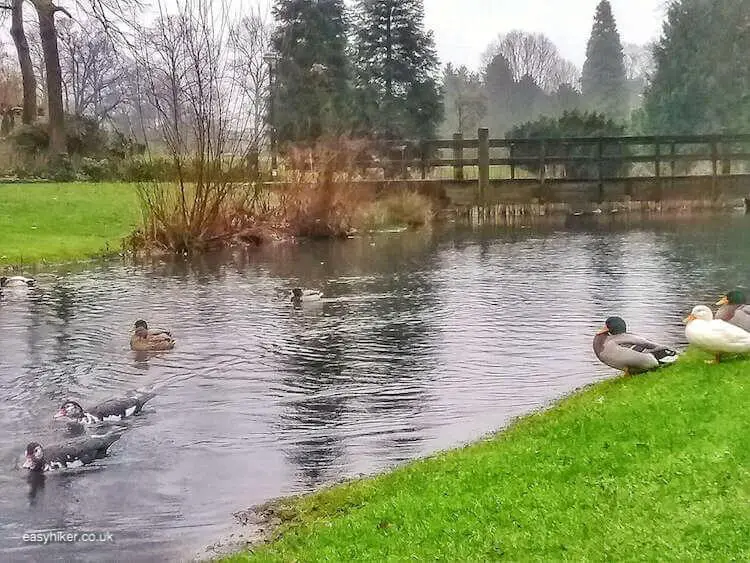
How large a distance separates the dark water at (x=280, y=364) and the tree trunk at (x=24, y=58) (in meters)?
20.7

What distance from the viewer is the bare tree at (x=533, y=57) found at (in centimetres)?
8731

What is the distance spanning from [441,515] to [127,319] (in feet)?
29.9

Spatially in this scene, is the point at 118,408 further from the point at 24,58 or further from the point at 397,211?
the point at 24,58

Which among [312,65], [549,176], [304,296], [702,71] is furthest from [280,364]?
[702,71]

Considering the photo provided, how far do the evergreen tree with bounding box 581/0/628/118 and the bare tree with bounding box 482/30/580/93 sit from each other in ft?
21.5

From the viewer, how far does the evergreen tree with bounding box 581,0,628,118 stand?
77.8 meters

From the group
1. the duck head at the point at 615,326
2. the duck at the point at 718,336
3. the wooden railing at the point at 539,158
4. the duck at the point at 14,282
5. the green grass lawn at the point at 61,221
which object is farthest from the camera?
the wooden railing at the point at 539,158

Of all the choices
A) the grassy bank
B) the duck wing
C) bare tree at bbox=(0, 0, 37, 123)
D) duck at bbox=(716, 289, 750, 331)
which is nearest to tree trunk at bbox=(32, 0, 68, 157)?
bare tree at bbox=(0, 0, 37, 123)

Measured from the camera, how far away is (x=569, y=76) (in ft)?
296

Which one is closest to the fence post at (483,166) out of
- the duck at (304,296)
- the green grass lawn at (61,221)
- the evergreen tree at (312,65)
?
the green grass lawn at (61,221)

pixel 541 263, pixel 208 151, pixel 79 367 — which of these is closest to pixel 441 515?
pixel 79 367

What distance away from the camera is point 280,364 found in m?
11.0

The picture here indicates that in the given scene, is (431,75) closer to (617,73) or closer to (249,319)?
(617,73)

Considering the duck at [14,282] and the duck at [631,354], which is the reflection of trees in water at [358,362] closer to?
the duck at [631,354]
